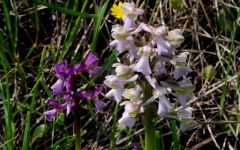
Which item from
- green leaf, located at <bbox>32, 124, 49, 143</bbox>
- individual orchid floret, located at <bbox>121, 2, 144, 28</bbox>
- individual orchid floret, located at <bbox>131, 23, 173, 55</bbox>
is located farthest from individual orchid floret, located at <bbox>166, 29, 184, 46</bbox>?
green leaf, located at <bbox>32, 124, 49, 143</bbox>

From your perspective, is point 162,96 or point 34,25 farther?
point 34,25

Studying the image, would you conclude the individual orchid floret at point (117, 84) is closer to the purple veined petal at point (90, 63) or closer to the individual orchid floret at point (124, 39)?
→ the individual orchid floret at point (124, 39)

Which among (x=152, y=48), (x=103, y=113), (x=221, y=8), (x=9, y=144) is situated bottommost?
(x=103, y=113)

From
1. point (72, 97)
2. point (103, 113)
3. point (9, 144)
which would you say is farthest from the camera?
point (103, 113)

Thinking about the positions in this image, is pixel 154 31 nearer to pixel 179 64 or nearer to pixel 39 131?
pixel 179 64

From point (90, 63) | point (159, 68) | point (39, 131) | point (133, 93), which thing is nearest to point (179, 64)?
point (159, 68)

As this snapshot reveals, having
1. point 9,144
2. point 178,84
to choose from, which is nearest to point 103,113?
point 9,144

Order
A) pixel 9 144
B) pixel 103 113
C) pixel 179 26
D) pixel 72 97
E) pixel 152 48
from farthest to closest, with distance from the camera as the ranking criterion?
pixel 179 26
pixel 103 113
pixel 9 144
pixel 72 97
pixel 152 48

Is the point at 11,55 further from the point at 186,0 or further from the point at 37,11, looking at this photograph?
the point at 186,0
